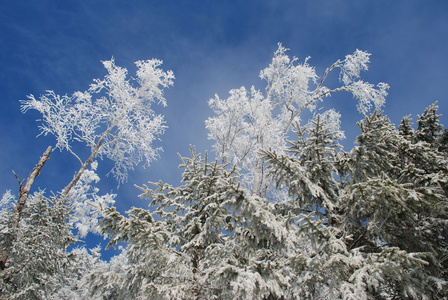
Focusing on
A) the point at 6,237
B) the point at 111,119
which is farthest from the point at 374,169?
the point at 111,119

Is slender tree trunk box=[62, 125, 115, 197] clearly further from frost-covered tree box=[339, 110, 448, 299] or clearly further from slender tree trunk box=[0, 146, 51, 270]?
frost-covered tree box=[339, 110, 448, 299]

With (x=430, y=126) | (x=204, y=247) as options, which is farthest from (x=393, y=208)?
(x=430, y=126)

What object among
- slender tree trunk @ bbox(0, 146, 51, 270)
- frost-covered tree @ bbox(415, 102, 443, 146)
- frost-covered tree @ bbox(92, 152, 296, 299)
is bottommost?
frost-covered tree @ bbox(92, 152, 296, 299)

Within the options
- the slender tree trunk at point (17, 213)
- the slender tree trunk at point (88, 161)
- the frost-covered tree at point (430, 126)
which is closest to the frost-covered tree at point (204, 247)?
the slender tree trunk at point (17, 213)

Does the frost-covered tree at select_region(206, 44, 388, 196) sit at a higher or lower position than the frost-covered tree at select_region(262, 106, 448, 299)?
higher

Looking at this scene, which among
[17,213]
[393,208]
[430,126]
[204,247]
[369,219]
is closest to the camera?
[393,208]

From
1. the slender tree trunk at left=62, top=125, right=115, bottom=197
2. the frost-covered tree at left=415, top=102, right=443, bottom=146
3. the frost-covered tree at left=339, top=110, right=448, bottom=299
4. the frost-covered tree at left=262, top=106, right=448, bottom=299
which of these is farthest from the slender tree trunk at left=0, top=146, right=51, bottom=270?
the frost-covered tree at left=415, top=102, right=443, bottom=146

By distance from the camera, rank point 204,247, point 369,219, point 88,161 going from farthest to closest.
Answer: point 88,161 → point 204,247 → point 369,219

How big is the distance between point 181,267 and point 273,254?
1836mm

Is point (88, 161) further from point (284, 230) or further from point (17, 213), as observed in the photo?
point (284, 230)

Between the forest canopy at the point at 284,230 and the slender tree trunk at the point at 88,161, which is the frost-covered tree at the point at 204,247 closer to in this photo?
the forest canopy at the point at 284,230

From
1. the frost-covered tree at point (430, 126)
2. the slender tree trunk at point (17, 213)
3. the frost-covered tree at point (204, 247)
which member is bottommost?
the frost-covered tree at point (204, 247)

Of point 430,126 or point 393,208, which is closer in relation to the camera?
point 393,208

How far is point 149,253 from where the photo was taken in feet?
16.4
